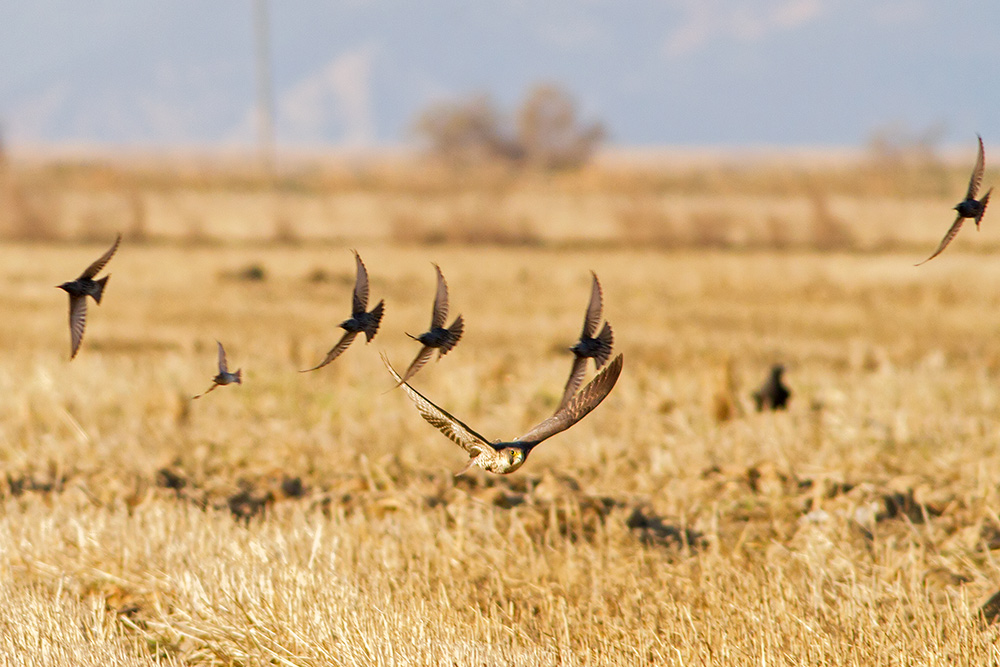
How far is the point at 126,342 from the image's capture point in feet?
43.0

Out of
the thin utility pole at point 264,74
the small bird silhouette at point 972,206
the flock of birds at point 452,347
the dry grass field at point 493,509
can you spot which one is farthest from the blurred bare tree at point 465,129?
the flock of birds at point 452,347

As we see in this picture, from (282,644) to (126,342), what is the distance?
30.6 feet

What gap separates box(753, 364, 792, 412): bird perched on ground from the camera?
913cm

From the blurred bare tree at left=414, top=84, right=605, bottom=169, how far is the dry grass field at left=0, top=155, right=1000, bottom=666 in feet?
192

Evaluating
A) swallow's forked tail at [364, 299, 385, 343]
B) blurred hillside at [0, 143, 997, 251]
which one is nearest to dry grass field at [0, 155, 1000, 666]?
swallow's forked tail at [364, 299, 385, 343]

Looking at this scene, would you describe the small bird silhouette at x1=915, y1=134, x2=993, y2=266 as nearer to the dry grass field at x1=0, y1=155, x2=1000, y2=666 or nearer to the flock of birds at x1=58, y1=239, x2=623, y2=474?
the flock of birds at x1=58, y1=239, x2=623, y2=474

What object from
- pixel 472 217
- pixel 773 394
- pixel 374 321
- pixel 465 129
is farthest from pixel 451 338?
pixel 465 129

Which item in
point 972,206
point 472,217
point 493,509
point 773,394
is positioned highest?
point 472,217

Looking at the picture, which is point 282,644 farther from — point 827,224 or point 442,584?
point 827,224

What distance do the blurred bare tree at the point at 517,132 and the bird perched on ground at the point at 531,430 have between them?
217 ft

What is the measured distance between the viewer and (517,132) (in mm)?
72938

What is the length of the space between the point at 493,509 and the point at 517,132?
68.1 meters

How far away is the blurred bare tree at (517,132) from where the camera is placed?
71250mm

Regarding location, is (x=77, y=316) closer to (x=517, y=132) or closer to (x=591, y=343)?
(x=591, y=343)
